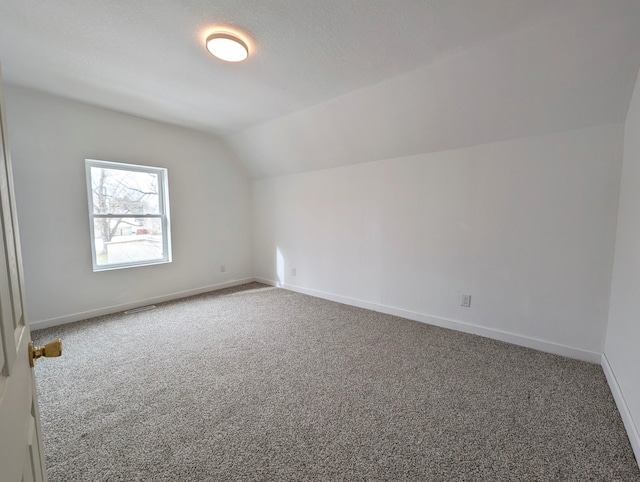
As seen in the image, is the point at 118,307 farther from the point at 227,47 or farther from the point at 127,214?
the point at 227,47

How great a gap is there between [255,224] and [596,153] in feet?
14.3

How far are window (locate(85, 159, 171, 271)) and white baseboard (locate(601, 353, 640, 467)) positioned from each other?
462cm

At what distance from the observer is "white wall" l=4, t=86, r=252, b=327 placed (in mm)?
2908

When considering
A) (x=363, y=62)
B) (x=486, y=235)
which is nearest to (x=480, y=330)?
(x=486, y=235)

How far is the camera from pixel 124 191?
364cm

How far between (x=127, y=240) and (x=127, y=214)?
1.10 ft

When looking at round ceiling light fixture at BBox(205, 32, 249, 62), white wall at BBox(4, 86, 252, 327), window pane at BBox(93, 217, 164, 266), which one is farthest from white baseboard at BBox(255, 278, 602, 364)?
round ceiling light fixture at BBox(205, 32, 249, 62)

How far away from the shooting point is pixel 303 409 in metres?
1.82

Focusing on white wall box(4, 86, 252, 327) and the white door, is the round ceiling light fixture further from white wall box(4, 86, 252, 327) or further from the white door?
white wall box(4, 86, 252, 327)

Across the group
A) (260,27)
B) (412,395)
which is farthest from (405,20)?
(412,395)

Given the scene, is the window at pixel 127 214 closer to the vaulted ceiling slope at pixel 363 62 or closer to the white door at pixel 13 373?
the vaulted ceiling slope at pixel 363 62

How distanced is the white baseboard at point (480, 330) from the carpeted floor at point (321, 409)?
4.1 inches

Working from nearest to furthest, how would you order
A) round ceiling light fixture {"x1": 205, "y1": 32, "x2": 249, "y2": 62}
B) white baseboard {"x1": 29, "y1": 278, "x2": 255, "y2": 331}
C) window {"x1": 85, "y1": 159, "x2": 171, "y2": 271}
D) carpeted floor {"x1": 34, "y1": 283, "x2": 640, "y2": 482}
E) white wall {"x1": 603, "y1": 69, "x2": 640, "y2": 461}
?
1. carpeted floor {"x1": 34, "y1": 283, "x2": 640, "y2": 482}
2. white wall {"x1": 603, "y1": 69, "x2": 640, "y2": 461}
3. round ceiling light fixture {"x1": 205, "y1": 32, "x2": 249, "y2": 62}
4. white baseboard {"x1": 29, "y1": 278, "x2": 255, "y2": 331}
5. window {"x1": 85, "y1": 159, "x2": 171, "y2": 271}

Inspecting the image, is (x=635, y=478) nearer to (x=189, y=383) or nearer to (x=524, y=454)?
(x=524, y=454)
